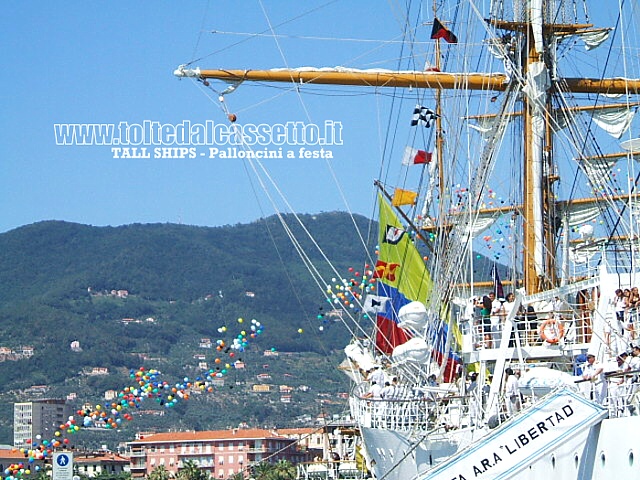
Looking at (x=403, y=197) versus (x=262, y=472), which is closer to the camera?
Result: (x=403, y=197)

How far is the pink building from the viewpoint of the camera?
15950 cm

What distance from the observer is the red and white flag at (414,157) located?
44.1m

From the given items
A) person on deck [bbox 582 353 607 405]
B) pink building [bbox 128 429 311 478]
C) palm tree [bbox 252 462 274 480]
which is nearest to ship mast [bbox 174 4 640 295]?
person on deck [bbox 582 353 607 405]

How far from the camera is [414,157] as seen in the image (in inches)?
1758

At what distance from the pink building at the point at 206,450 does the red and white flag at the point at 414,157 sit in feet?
380

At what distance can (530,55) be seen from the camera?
3694 cm

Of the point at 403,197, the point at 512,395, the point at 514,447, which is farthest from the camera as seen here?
the point at 403,197

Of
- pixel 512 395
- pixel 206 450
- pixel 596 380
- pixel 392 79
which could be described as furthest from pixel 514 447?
pixel 206 450

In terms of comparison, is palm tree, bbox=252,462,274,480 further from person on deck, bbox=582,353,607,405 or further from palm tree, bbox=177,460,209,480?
person on deck, bbox=582,353,607,405

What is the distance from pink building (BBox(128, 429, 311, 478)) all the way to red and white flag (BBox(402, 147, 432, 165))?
11575 cm

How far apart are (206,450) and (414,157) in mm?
123368

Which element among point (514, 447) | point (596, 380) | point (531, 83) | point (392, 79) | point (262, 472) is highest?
point (392, 79)

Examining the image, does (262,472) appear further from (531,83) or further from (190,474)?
(531,83)

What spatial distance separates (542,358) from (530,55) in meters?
12.0
